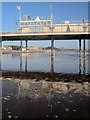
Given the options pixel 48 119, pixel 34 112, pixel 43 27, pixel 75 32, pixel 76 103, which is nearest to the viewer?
pixel 48 119

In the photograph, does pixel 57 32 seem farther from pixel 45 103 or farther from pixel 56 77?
pixel 45 103

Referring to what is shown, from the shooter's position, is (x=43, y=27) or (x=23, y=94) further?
(x=43, y=27)

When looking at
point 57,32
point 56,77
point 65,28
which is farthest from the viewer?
point 65,28

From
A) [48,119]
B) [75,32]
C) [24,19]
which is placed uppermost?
[24,19]

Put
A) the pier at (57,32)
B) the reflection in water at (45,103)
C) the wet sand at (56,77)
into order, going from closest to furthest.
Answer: the reflection in water at (45,103)
the wet sand at (56,77)
the pier at (57,32)

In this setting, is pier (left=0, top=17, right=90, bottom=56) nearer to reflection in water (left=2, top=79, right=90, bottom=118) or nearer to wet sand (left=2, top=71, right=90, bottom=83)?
wet sand (left=2, top=71, right=90, bottom=83)

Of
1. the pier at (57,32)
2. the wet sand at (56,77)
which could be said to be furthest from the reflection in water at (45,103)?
the pier at (57,32)

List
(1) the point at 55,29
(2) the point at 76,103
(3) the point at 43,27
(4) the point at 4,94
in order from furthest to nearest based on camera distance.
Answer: (3) the point at 43,27 → (1) the point at 55,29 → (4) the point at 4,94 → (2) the point at 76,103

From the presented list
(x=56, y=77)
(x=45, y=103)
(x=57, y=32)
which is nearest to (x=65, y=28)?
(x=57, y=32)

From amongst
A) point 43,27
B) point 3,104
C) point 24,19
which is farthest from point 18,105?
point 24,19

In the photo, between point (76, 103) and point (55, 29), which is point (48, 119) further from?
point (55, 29)

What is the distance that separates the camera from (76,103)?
12.7 m

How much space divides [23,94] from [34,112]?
4109 millimetres

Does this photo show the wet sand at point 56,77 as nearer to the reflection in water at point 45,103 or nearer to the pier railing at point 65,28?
the reflection in water at point 45,103
